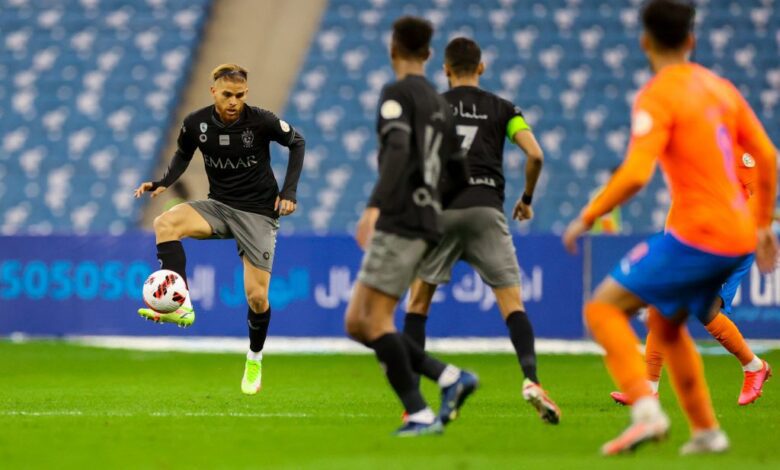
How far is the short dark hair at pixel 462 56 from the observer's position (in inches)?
321

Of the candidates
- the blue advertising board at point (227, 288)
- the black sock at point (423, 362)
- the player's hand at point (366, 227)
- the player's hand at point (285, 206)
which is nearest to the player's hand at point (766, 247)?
the player's hand at point (366, 227)

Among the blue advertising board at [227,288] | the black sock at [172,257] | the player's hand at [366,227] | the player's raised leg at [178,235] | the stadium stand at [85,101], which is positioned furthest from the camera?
the stadium stand at [85,101]

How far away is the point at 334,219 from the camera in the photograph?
20984 millimetres

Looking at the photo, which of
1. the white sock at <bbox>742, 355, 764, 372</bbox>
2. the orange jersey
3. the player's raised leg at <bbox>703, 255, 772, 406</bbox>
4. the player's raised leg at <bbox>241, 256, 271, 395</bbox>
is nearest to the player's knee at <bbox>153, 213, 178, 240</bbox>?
the player's raised leg at <bbox>241, 256, 271, 395</bbox>

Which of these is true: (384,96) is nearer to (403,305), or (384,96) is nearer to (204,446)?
(204,446)

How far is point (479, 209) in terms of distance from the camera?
8117 millimetres

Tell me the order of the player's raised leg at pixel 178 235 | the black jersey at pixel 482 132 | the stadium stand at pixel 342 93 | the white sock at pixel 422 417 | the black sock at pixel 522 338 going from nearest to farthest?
the white sock at pixel 422 417
the black sock at pixel 522 338
the black jersey at pixel 482 132
the player's raised leg at pixel 178 235
the stadium stand at pixel 342 93

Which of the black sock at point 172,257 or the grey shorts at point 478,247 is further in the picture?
the black sock at point 172,257

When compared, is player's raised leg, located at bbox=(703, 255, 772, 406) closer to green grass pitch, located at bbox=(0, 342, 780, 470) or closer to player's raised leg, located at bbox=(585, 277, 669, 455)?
green grass pitch, located at bbox=(0, 342, 780, 470)

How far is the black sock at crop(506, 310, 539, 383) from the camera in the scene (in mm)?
7898

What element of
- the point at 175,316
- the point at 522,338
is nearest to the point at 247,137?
the point at 175,316

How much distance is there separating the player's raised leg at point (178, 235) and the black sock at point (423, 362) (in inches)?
106

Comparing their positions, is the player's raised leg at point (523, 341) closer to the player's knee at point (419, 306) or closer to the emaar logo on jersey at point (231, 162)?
the player's knee at point (419, 306)

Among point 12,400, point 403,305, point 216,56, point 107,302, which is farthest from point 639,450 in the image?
point 216,56
